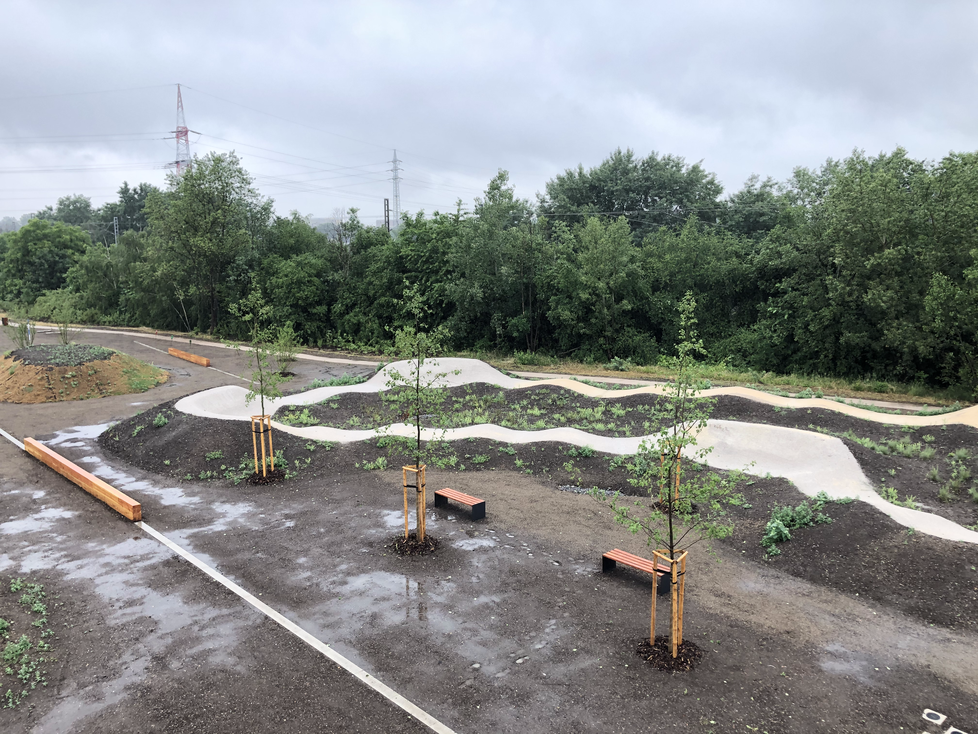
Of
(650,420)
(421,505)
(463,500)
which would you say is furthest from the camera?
(650,420)

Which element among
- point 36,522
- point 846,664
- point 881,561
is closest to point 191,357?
point 36,522

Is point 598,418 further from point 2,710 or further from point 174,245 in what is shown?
point 174,245

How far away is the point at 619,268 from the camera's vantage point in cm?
2523

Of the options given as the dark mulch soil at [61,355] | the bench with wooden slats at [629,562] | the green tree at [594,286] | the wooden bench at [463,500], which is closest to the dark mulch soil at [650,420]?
the wooden bench at [463,500]

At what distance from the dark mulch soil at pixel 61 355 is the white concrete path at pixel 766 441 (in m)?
7.18

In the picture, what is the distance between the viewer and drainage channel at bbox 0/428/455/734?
5.10 m

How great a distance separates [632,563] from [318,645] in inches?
145

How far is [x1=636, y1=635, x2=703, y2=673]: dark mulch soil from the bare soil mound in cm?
1990

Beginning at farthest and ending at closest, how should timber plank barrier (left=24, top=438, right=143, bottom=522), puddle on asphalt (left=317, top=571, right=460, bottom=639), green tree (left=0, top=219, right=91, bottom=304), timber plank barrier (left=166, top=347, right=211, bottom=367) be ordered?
green tree (left=0, top=219, right=91, bottom=304)
timber plank barrier (left=166, top=347, right=211, bottom=367)
timber plank barrier (left=24, top=438, right=143, bottom=522)
puddle on asphalt (left=317, top=571, right=460, bottom=639)

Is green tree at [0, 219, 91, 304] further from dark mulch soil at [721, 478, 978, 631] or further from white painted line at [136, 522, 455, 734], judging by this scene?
dark mulch soil at [721, 478, 978, 631]

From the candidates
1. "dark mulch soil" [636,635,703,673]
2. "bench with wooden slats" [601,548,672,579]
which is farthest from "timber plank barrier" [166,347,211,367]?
"dark mulch soil" [636,635,703,673]

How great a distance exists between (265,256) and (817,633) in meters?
34.5

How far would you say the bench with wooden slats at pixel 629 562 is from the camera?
7.07 metres

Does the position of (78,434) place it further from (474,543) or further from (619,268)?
(619,268)
